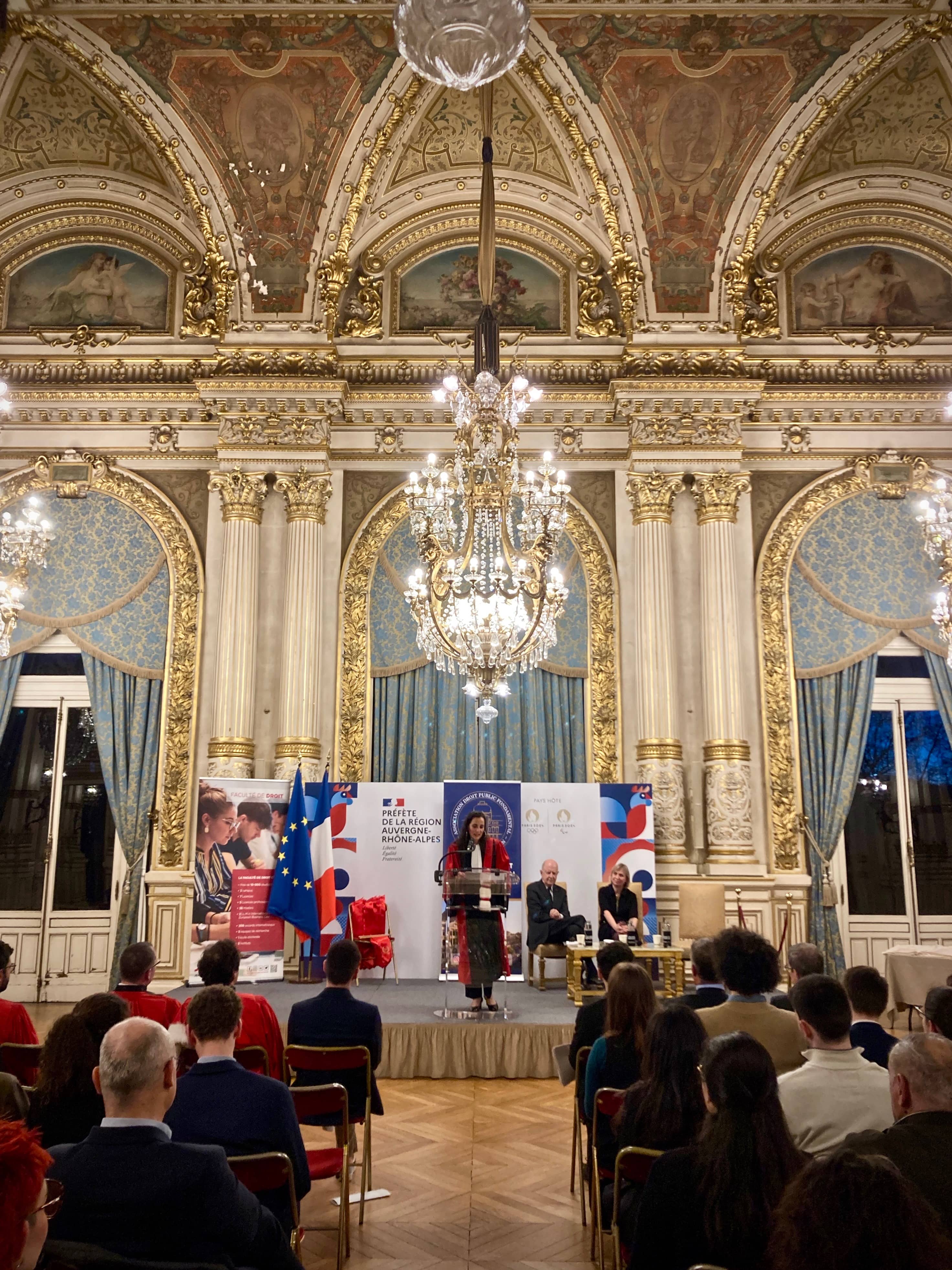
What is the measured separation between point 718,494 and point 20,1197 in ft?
31.7

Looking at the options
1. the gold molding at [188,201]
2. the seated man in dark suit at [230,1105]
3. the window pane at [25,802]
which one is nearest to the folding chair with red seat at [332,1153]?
the seated man in dark suit at [230,1105]

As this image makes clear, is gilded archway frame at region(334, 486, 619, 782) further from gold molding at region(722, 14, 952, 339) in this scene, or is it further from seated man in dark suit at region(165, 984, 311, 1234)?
seated man in dark suit at region(165, 984, 311, 1234)

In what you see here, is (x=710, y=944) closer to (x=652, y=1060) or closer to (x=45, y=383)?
(x=652, y=1060)

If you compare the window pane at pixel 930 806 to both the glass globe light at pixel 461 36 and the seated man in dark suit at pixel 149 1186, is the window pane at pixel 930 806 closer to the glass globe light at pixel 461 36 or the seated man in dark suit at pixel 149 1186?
the glass globe light at pixel 461 36

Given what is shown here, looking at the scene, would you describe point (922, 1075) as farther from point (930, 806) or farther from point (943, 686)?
point (943, 686)

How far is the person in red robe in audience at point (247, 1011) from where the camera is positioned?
172 inches

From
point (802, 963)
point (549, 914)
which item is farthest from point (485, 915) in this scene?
point (802, 963)

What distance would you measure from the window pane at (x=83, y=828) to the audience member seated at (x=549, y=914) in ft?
13.3

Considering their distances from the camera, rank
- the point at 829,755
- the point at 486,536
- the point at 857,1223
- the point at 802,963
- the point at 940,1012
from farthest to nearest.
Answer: the point at 829,755 → the point at 486,536 → the point at 802,963 → the point at 940,1012 → the point at 857,1223

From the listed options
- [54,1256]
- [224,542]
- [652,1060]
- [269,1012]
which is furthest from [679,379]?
[54,1256]

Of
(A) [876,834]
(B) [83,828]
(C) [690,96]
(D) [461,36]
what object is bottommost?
(A) [876,834]

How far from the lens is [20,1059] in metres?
4.18

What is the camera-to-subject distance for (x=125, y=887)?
33.1 feet

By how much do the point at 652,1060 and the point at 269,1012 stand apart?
2296mm
